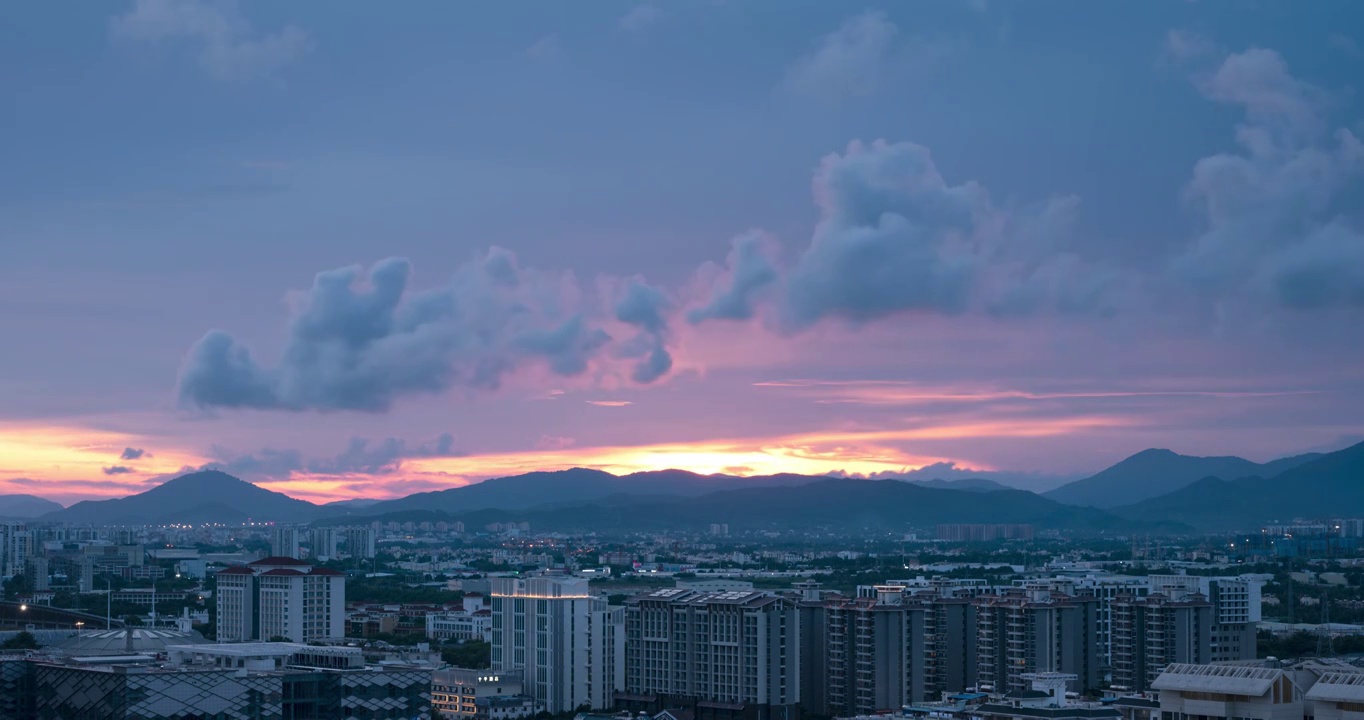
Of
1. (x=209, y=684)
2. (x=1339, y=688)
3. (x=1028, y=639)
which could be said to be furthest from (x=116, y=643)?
(x=1339, y=688)

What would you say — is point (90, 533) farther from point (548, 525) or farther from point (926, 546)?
point (548, 525)

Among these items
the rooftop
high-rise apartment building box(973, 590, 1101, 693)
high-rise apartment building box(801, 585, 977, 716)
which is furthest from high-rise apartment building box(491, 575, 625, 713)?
the rooftop

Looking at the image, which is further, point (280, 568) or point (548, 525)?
point (548, 525)

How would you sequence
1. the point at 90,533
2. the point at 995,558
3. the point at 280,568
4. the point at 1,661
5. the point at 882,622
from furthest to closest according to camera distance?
1. the point at 90,533
2. the point at 995,558
3. the point at 280,568
4. the point at 882,622
5. the point at 1,661

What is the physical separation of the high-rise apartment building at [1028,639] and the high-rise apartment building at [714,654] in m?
3.70

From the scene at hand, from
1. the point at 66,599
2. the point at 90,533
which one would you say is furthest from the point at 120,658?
the point at 90,533

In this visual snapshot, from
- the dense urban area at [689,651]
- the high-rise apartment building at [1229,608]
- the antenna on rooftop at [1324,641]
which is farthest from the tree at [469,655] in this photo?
the antenna on rooftop at [1324,641]

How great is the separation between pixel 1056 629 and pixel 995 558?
218ft

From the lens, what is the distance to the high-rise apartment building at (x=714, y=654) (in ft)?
113

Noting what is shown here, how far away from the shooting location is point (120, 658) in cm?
2733

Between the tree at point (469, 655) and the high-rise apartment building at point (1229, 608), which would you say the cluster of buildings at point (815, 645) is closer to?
the high-rise apartment building at point (1229, 608)

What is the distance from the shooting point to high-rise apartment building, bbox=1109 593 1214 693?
36344 millimetres

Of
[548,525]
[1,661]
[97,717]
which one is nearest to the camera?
[97,717]

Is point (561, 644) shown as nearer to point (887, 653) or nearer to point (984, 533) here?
point (887, 653)
